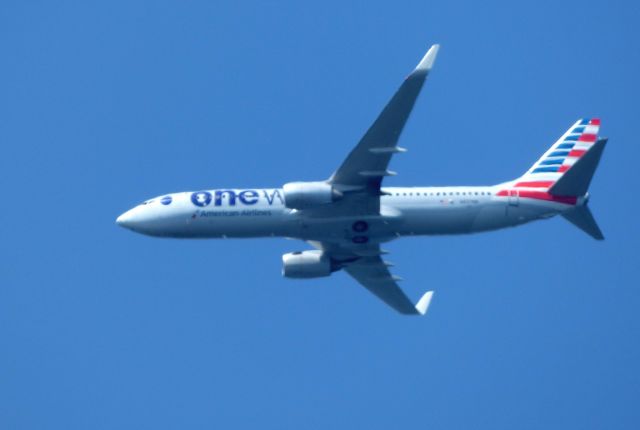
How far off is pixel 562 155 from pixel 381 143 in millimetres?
14365

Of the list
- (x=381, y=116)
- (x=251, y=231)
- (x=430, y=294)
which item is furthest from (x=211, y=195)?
(x=430, y=294)

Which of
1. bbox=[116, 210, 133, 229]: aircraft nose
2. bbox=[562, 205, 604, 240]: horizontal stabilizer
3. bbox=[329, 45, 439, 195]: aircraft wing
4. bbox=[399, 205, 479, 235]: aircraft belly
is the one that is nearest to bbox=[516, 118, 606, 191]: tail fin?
bbox=[562, 205, 604, 240]: horizontal stabilizer

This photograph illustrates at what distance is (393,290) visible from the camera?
240 feet

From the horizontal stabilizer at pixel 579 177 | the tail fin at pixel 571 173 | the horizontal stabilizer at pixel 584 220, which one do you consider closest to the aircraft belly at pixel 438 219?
the tail fin at pixel 571 173

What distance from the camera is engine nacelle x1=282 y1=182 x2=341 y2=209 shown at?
203 ft

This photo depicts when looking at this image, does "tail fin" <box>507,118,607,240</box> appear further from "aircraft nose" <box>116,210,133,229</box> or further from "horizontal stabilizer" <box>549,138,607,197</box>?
"aircraft nose" <box>116,210,133,229</box>

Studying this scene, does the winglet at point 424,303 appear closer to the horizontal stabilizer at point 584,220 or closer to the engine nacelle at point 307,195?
the horizontal stabilizer at point 584,220

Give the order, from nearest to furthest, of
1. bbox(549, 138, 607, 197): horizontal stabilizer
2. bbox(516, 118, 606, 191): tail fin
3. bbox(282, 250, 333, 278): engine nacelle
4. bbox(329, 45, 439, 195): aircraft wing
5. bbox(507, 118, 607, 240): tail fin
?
1. bbox(329, 45, 439, 195): aircraft wing
2. bbox(549, 138, 607, 197): horizontal stabilizer
3. bbox(507, 118, 607, 240): tail fin
4. bbox(516, 118, 606, 191): tail fin
5. bbox(282, 250, 333, 278): engine nacelle

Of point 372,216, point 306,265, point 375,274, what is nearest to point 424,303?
point 375,274

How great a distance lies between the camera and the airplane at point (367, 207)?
62312mm

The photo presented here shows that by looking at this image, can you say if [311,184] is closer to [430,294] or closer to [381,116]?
[381,116]

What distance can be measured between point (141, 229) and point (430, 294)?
65.1ft

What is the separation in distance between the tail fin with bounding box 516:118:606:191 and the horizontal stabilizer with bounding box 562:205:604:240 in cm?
223

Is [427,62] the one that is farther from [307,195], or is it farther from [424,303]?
[424,303]
